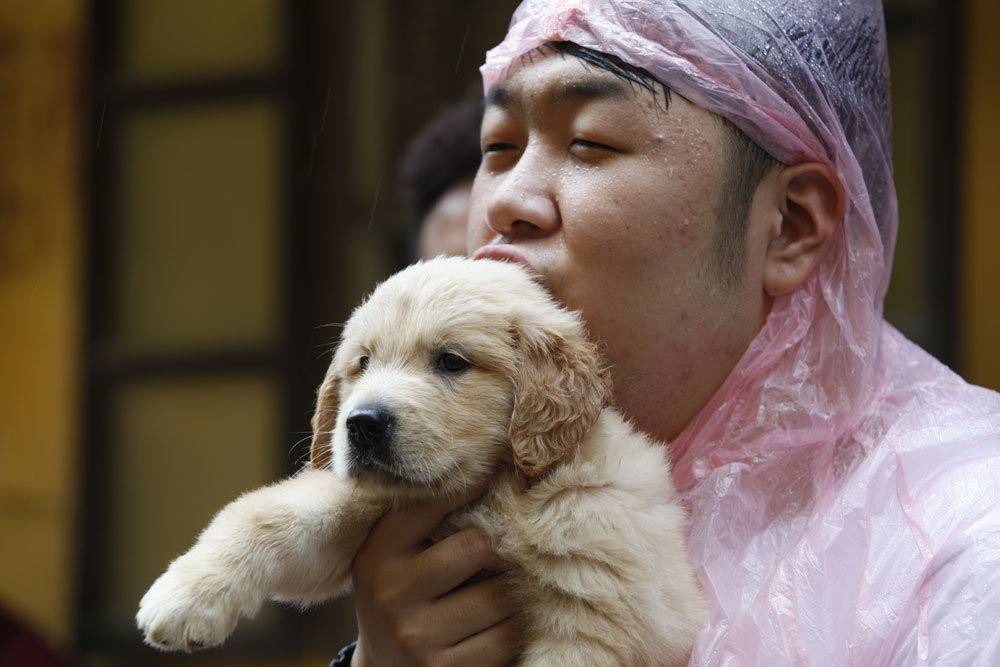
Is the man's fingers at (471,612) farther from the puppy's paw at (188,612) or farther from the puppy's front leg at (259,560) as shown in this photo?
the puppy's paw at (188,612)

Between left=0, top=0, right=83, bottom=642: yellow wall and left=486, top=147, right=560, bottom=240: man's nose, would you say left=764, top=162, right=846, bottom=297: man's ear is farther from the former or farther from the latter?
left=0, top=0, right=83, bottom=642: yellow wall

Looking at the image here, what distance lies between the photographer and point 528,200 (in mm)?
2264

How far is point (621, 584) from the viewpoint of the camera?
6.59 feet

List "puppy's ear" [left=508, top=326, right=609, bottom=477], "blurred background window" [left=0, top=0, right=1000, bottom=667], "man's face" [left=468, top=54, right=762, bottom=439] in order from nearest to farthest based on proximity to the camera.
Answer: "puppy's ear" [left=508, top=326, right=609, bottom=477] → "man's face" [left=468, top=54, right=762, bottom=439] → "blurred background window" [left=0, top=0, right=1000, bottom=667]

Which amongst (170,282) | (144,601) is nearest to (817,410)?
(144,601)

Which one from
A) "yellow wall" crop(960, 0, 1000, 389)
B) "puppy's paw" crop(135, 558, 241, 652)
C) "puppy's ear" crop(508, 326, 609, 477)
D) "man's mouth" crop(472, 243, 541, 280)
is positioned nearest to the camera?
"puppy's paw" crop(135, 558, 241, 652)

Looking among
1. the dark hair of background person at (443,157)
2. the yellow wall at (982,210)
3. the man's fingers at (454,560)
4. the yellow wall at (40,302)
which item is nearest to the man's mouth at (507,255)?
the man's fingers at (454,560)

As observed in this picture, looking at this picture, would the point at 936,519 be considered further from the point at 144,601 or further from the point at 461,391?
the point at 144,601

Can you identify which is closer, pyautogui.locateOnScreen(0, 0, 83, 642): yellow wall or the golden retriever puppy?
the golden retriever puppy

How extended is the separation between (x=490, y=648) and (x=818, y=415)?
2.63 feet

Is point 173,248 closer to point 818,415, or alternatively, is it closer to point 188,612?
point 188,612

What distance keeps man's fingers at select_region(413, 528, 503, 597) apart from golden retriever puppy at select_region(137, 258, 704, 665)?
0.03 metres

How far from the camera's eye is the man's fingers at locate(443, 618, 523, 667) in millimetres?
2105

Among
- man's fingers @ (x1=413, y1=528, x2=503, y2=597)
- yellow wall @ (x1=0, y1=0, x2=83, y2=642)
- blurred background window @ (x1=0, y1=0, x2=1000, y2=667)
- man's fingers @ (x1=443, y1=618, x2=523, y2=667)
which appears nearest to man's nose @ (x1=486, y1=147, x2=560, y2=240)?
man's fingers @ (x1=413, y1=528, x2=503, y2=597)
